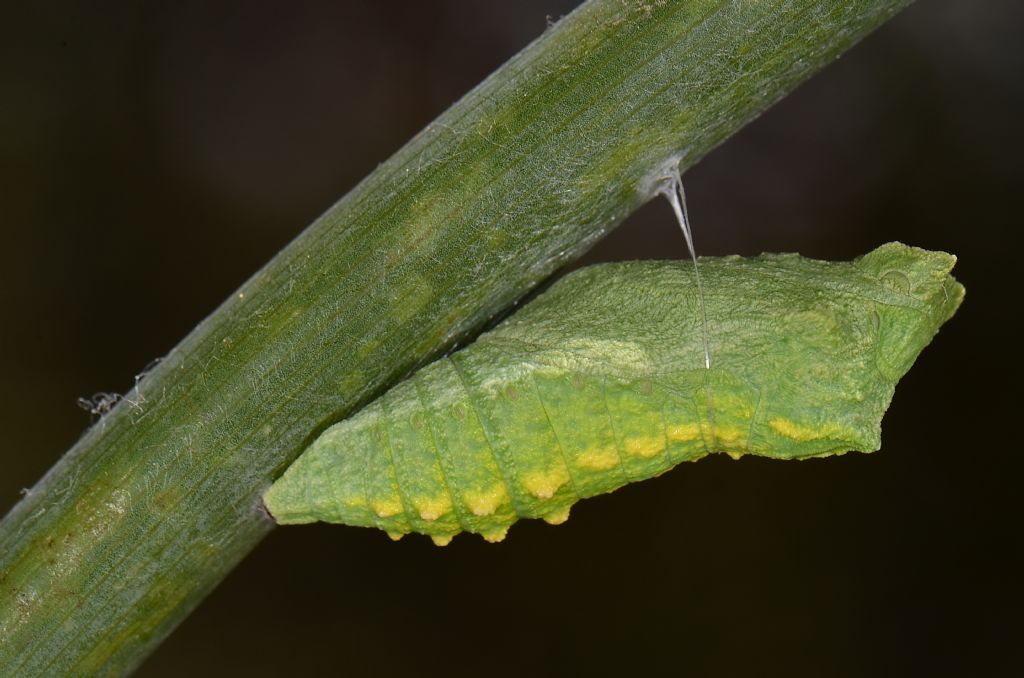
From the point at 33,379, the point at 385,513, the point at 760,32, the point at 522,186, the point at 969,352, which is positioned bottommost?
the point at 385,513

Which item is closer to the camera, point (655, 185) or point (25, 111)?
point (655, 185)

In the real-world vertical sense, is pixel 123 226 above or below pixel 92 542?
above

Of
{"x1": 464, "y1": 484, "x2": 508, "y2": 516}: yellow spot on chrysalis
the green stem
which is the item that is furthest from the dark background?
{"x1": 464, "y1": 484, "x2": 508, "y2": 516}: yellow spot on chrysalis

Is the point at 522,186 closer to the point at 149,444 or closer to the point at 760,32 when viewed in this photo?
the point at 760,32

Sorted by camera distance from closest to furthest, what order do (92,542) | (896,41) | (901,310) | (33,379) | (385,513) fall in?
(92,542) < (385,513) < (901,310) < (33,379) < (896,41)

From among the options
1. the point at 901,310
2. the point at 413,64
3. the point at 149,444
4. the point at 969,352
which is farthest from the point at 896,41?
the point at 149,444

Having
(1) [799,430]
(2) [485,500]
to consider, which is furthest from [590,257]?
(2) [485,500]
